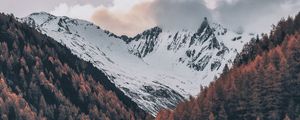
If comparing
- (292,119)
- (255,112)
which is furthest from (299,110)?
(255,112)

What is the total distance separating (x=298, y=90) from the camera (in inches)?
7702

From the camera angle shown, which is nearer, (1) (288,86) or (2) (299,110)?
(2) (299,110)

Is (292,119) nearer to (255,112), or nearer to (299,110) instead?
(299,110)

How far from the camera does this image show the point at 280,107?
7682 inches

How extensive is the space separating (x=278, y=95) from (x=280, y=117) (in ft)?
25.1

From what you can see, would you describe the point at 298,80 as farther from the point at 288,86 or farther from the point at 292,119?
the point at 292,119

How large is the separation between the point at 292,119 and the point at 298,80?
15.0 m

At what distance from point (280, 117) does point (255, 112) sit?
944 centimetres

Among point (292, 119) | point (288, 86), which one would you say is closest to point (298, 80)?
point (288, 86)

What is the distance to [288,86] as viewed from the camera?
199 m

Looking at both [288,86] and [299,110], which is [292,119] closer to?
[299,110]

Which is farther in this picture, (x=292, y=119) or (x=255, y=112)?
(x=255, y=112)

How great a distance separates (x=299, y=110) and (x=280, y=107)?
856cm

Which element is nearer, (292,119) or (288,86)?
(292,119)
